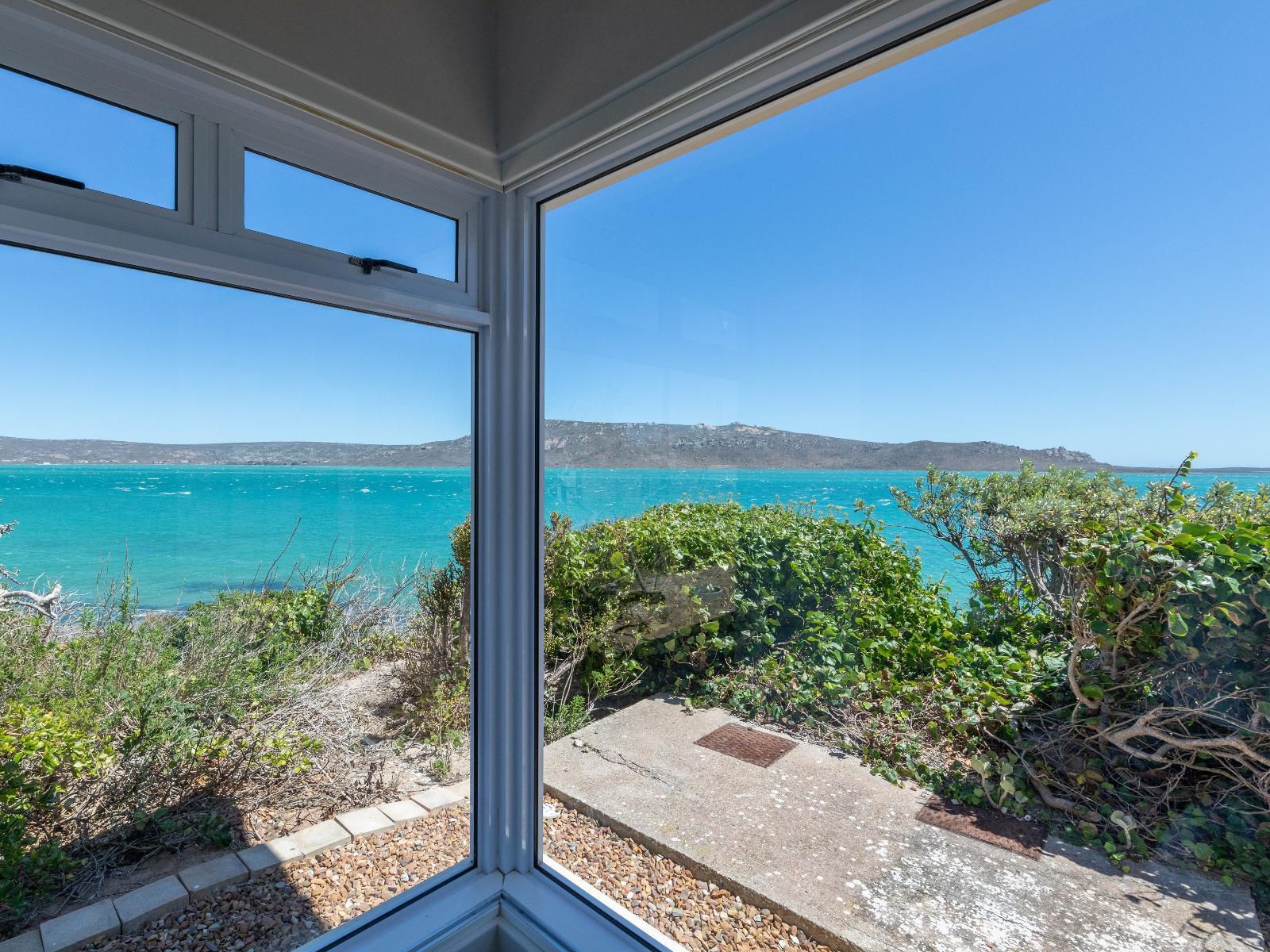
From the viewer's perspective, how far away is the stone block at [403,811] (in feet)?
6.05

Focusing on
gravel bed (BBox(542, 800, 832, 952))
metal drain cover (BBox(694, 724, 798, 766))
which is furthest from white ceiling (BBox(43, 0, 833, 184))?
gravel bed (BBox(542, 800, 832, 952))

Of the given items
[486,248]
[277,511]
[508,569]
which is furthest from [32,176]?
[508,569]

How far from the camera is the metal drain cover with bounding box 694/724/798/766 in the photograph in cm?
152

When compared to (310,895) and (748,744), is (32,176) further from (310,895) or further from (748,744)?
(748,744)

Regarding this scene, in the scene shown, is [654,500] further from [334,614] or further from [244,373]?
[244,373]

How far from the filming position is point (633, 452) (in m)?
1.83

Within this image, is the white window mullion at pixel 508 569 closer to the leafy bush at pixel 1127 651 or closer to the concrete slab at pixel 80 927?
the concrete slab at pixel 80 927

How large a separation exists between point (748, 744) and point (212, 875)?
4.30 feet

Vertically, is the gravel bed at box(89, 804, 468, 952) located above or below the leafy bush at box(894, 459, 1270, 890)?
below

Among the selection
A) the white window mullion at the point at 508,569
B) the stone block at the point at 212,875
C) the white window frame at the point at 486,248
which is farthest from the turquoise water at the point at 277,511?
the stone block at the point at 212,875

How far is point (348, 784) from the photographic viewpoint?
5.81 ft

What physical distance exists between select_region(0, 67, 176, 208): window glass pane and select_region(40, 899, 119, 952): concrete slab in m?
1.49

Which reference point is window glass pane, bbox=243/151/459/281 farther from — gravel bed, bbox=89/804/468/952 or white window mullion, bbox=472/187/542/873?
gravel bed, bbox=89/804/468/952

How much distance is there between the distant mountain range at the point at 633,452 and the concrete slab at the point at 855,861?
649mm
